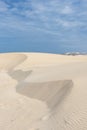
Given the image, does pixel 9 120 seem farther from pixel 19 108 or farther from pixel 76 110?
pixel 76 110

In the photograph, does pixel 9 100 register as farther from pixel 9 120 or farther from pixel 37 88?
pixel 9 120

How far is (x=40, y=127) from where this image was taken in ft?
24.8

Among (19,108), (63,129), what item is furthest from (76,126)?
(19,108)

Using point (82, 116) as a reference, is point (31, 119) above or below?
below

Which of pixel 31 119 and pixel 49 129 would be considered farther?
pixel 31 119

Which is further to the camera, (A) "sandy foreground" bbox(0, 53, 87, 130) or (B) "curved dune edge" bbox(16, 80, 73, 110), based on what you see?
(B) "curved dune edge" bbox(16, 80, 73, 110)

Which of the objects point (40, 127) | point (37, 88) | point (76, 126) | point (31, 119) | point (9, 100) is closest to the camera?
point (76, 126)

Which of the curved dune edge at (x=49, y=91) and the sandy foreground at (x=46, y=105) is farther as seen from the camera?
the curved dune edge at (x=49, y=91)

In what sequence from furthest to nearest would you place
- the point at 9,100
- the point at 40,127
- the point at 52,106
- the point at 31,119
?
the point at 9,100, the point at 52,106, the point at 31,119, the point at 40,127

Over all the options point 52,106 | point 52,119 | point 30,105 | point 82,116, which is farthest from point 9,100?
point 82,116

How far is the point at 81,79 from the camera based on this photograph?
36.8ft

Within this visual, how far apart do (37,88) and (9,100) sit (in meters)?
1.64

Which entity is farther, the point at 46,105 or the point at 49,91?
the point at 49,91

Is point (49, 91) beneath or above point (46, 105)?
beneath
